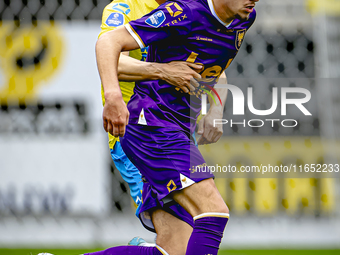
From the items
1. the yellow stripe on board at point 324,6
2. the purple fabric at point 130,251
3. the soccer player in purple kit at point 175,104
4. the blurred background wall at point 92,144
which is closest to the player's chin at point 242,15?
the soccer player in purple kit at point 175,104

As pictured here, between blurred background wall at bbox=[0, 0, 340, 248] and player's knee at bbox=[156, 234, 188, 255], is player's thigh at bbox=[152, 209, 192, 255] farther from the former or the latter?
blurred background wall at bbox=[0, 0, 340, 248]

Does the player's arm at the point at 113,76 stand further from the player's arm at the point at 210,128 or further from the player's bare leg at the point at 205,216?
the player's arm at the point at 210,128

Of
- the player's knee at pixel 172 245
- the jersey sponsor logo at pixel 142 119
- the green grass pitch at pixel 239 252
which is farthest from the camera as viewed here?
the green grass pitch at pixel 239 252

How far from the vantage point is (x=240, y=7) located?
1438 millimetres

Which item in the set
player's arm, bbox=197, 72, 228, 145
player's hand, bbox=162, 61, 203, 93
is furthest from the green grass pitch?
player's hand, bbox=162, 61, 203, 93

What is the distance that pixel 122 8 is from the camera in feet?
6.55

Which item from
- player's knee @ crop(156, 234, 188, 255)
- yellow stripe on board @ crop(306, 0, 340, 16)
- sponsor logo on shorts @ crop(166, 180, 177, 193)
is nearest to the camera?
sponsor logo on shorts @ crop(166, 180, 177, 193)

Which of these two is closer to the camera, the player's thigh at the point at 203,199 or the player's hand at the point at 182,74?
the player's thigh at the point at 203,199

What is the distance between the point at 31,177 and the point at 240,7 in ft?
8.58

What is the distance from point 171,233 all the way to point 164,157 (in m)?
0.38

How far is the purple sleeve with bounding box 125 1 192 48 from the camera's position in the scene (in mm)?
1419

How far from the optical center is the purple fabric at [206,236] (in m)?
1.32

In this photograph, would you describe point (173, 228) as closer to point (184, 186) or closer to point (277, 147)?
point (184, 186)

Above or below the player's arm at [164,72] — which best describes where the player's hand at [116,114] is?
below
